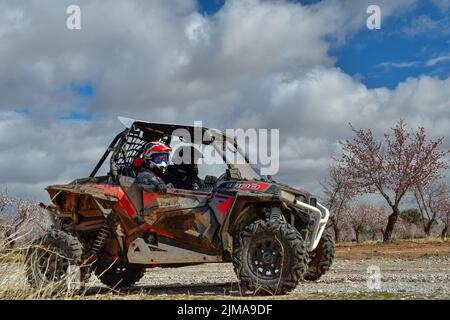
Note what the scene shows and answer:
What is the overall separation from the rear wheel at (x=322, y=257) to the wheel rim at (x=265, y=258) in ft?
5.66

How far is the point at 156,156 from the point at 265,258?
8.79 feet

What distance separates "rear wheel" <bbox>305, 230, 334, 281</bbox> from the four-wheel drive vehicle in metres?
0.02

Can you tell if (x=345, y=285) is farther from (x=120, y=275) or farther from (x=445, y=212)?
(x=445, y=212)

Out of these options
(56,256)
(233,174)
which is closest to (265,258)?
(233,174)

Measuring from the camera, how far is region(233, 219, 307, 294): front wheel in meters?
8.66

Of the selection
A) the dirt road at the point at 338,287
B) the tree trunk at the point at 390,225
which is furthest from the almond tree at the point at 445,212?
the dirt road at the point at 338,287

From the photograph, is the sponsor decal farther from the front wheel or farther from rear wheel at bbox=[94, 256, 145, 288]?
rear wheel at bbox=[94, 256, 145, 288]

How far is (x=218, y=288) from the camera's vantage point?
1055 centimetres

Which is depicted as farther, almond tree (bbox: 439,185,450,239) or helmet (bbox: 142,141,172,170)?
almond tree (bbox: 439,185,450,239)

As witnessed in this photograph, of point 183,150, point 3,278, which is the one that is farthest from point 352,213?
point 3,278

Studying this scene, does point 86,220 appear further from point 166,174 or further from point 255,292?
point 255,292

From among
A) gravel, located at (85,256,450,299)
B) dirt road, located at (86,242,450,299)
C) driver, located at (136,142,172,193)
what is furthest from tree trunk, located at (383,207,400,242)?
driver, located at (136,142,172,193)

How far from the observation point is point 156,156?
33.7 ft
